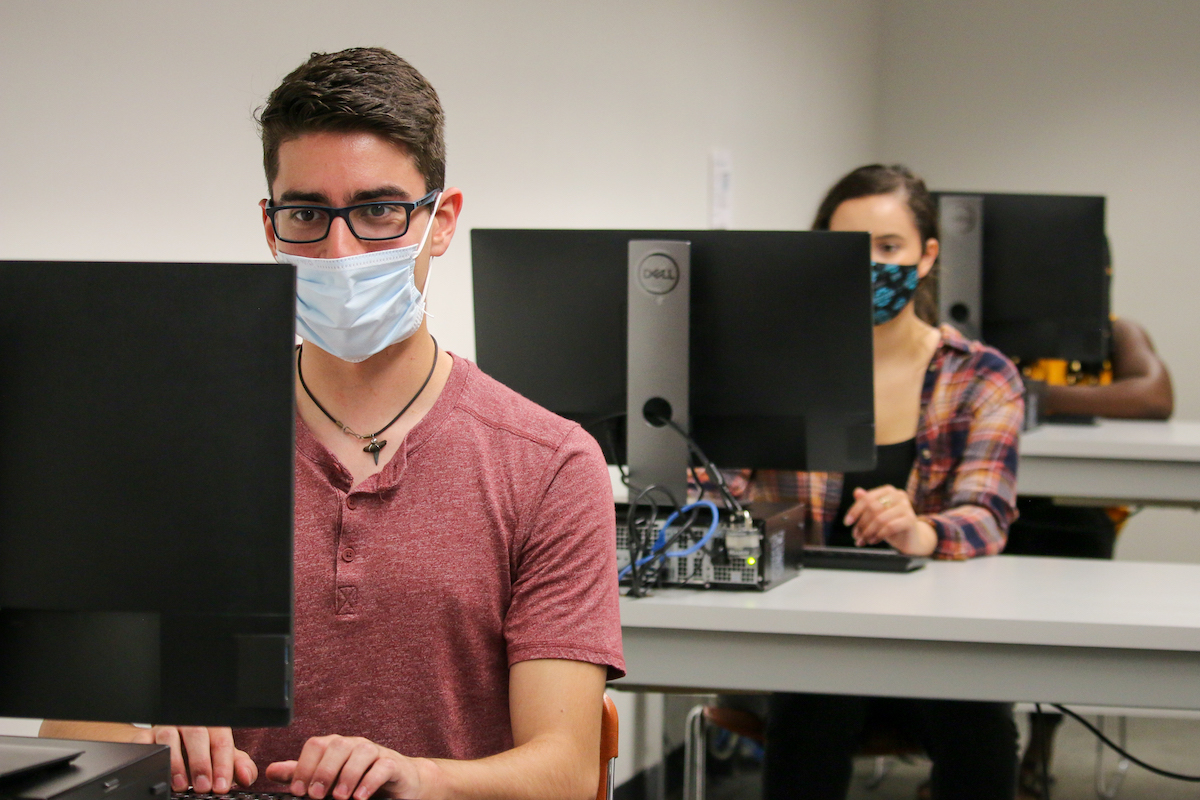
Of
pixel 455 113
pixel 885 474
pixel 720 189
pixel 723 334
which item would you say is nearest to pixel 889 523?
pixel 885 474

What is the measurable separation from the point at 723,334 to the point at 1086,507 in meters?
1.94

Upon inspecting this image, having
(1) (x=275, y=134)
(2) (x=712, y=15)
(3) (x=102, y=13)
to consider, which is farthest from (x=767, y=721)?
(2) (x=712, y=15)

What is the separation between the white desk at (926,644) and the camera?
164cm

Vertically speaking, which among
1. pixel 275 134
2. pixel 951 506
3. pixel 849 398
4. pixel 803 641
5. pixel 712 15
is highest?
pixel 712 15

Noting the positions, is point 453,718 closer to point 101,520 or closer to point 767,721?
point 101,520

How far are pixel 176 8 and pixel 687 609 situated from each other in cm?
115

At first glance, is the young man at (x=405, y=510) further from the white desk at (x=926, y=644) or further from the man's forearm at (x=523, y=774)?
the white desk at (x=926, y=644)

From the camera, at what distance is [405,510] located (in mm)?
1177

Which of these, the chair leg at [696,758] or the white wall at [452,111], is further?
the chair leg at [696,758]

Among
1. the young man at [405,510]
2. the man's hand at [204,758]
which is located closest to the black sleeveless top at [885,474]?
the young man at [405,510]

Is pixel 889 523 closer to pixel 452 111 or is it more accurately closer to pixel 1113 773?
pixel 452 111

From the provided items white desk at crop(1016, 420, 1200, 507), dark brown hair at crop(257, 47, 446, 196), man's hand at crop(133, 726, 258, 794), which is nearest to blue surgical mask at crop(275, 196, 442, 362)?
dark brown hair at crop(257, 47, 446, 196)

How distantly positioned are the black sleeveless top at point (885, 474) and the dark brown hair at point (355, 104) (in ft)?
4.07

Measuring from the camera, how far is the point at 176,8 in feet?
6.02
